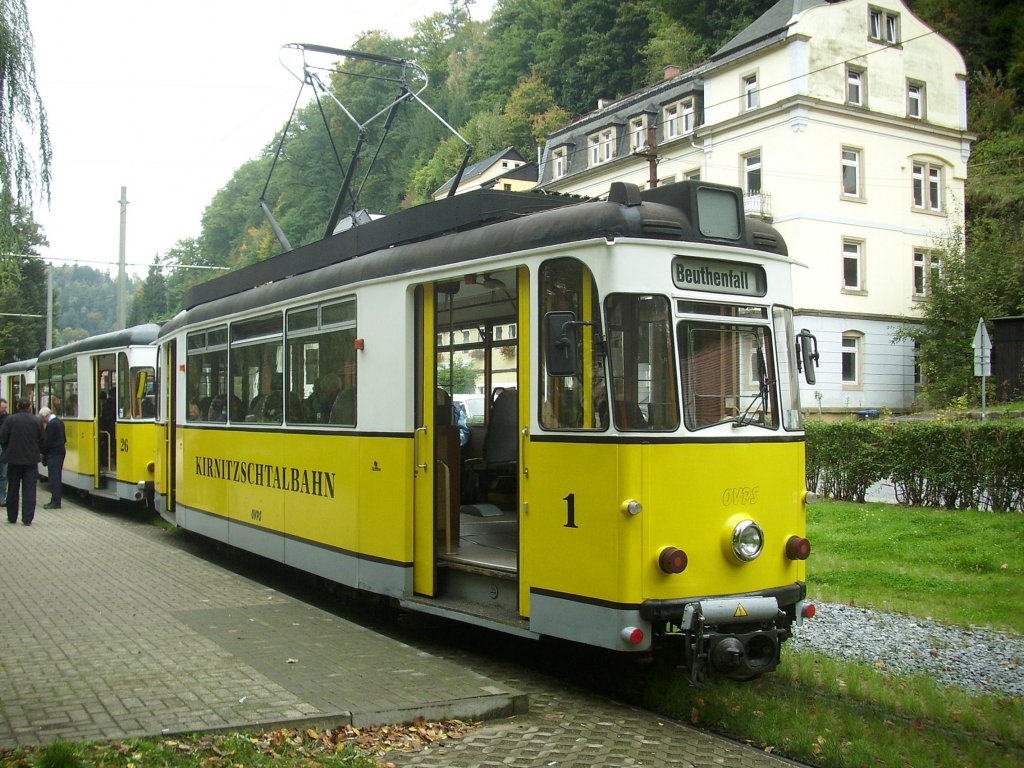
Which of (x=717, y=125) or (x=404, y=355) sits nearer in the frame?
(x=404, y=355)

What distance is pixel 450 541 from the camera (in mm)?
8000

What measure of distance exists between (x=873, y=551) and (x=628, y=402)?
Result: 22.2 feet

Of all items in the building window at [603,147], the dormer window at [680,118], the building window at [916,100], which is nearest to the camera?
the building window at [916,100]

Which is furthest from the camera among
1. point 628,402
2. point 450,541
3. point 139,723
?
point 450,541

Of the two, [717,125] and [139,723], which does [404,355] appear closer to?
[139,723]

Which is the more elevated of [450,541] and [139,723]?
[450,541]

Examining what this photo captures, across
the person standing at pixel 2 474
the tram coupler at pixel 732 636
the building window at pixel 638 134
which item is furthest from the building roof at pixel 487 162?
the tram coupler at pixel 732 636

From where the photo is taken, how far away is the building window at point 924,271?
36.4m

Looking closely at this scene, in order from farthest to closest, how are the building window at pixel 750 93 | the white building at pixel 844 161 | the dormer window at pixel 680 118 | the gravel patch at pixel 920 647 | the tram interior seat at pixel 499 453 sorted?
the dormer window at pixel 680 118
the building window at pixel 750 93
the white building at pixel 844 161
the tram interior seat at pixel 499 453
the gravel patch at pixel 920 647

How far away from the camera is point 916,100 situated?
39406mm

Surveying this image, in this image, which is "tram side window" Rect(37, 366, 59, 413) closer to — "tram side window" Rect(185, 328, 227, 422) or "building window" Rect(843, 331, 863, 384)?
"tram side window" Rect(185, 328, 227, 422)

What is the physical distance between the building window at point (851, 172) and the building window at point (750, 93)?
360 cm

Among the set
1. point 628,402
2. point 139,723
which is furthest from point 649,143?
point 139,723

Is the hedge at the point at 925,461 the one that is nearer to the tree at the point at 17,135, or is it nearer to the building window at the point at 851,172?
the tree at the point at 17,135
